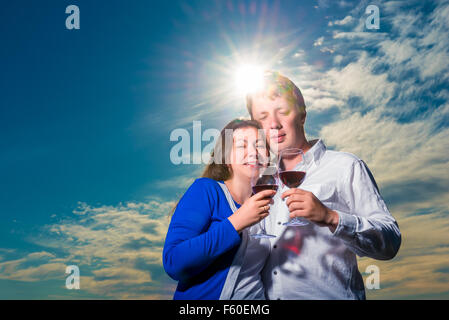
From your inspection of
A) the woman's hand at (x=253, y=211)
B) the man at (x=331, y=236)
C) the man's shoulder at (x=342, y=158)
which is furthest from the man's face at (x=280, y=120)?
the woman's hand at (x=253, y=211)

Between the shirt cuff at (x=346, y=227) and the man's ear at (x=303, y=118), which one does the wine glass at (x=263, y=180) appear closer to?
the shirt cuff at (x=346, y=227)

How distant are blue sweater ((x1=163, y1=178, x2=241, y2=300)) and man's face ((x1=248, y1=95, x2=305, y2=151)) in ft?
3.54

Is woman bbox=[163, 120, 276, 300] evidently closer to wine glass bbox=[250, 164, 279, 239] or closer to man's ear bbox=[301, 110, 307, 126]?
wine glass bbox=[250, 164, 279, 239]

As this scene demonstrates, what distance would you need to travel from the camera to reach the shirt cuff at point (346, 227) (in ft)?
8.93

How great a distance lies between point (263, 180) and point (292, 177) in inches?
10.5

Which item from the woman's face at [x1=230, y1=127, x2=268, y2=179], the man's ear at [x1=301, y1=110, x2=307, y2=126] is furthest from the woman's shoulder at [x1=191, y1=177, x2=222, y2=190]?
the man's ear at [x1=301, y1=110, x2=307, y2=126]

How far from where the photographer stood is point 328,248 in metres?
3.22

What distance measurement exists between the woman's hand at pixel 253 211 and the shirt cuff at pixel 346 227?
596 millimetres

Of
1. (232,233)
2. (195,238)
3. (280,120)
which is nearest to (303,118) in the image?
(280,120)

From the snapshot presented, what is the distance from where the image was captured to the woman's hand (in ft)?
8.36

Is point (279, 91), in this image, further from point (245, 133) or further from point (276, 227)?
point (276, 227)
